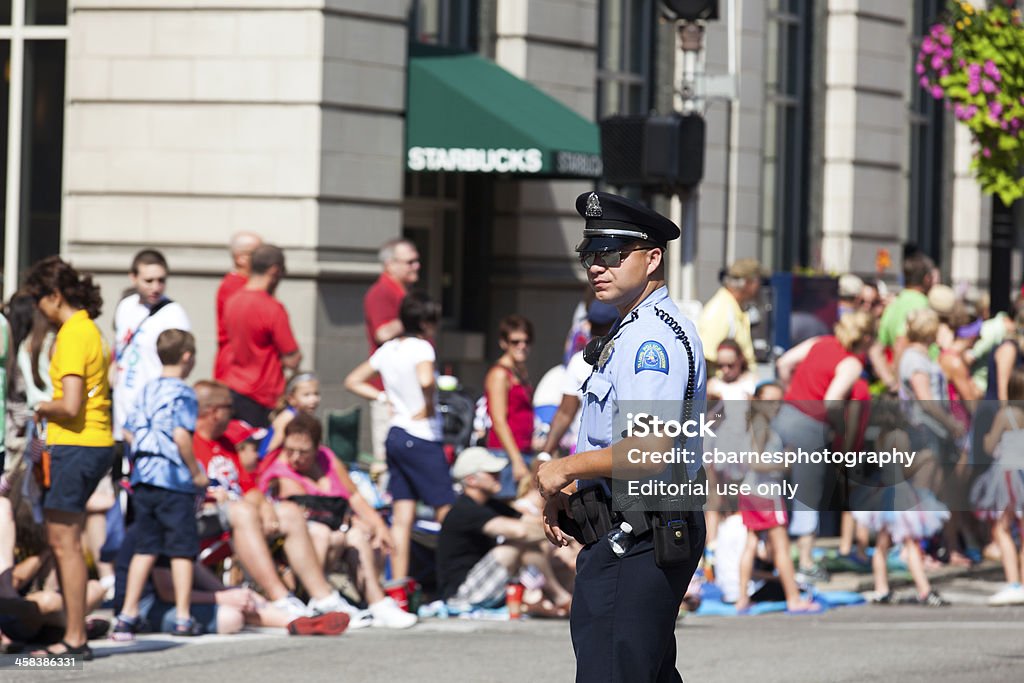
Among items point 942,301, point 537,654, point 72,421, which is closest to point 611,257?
point 72,421

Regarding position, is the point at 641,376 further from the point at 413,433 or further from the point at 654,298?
the point at 413,433

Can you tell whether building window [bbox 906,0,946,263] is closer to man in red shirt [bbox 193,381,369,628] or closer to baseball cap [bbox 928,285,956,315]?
baseball cap [bbox 928,285,956,315]

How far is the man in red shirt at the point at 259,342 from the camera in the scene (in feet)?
42.8

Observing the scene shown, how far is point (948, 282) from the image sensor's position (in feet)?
88.8

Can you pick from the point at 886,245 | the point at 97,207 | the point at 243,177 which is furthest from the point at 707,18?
the point at 886,245

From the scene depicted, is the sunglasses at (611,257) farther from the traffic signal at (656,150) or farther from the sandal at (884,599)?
the sandal at (884,599)

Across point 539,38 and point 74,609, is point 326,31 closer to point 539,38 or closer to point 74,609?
point 539,38

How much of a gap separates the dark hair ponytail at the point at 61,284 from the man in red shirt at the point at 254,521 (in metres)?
1.76

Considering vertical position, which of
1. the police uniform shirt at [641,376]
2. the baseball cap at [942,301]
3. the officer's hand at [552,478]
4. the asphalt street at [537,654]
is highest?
the baseball cap at [942,301]

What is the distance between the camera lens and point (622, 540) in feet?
20.5

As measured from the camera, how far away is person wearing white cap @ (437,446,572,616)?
11.9 m

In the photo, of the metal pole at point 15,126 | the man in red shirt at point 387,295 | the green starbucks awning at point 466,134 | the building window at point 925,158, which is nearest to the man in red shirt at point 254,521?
the man in red shirt at point 387,295

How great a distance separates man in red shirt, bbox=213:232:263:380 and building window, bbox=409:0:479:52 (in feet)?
16.3

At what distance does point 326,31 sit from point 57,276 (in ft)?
22.7
